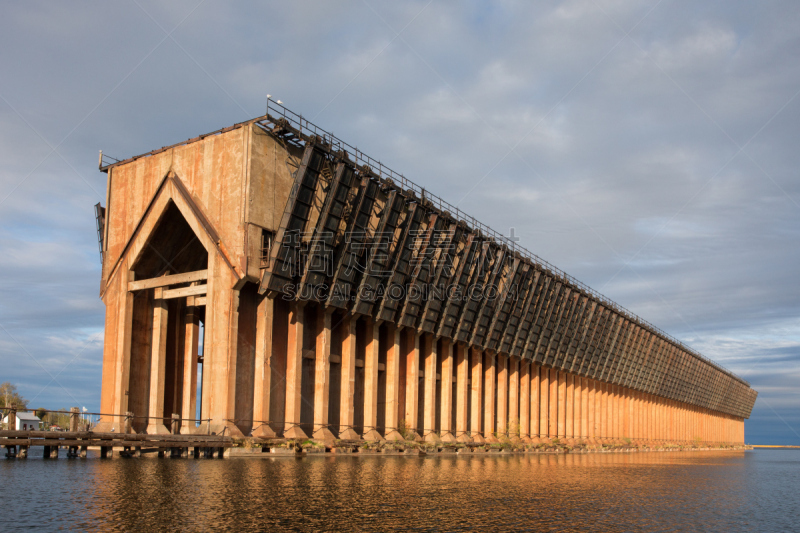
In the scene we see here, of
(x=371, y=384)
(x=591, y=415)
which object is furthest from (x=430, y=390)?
(x=591, y=415)

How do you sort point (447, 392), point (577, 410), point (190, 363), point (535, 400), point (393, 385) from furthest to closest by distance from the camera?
point (577, 410) → point (535, 400) → point (447, 392) → point (393, 385) → point (190, 363)

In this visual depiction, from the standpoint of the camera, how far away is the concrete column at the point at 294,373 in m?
41.0

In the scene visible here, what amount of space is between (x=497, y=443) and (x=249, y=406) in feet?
99.5

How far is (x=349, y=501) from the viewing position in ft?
62.0

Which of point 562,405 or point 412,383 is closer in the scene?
point 412,383

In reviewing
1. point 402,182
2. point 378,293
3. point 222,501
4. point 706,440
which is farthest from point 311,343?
point 706,440

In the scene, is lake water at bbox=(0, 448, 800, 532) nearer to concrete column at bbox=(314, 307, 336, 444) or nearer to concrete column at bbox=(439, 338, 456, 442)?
concrete column at bbox=(314, 307, 336, 444)

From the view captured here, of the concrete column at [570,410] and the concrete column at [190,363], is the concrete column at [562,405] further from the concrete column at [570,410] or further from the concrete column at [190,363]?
the concrete column at [190,363]

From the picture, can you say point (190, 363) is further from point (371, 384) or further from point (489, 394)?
point (489, 394)

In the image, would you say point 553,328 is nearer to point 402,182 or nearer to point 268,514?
point 402,182

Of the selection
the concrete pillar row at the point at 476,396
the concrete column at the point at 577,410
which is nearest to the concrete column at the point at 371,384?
the concrete pillar row at the point at 476,396

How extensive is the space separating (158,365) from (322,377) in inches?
407

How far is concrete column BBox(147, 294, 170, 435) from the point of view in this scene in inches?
1699

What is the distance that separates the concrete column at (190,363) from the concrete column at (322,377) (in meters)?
→ 7.83
